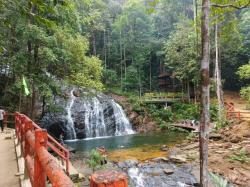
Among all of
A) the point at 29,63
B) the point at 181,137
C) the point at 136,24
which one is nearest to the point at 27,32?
the point at 29,63

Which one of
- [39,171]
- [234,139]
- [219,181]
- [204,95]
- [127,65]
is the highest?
[127,65]

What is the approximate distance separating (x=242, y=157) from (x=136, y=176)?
15.7ft

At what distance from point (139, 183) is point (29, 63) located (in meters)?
7.90

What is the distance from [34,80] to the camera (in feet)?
40.7

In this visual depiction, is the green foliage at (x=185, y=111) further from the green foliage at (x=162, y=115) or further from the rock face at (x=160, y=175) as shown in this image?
the rock face at (x=160, y=175)

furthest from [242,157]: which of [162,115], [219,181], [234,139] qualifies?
[162,115]

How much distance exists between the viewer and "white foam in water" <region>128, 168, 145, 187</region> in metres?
9.65

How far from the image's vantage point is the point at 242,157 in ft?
36.3

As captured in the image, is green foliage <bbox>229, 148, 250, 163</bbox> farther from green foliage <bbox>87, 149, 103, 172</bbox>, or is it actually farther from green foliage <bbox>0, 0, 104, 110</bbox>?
green foliage <bbox>0, 0, 104, 110</bbox>

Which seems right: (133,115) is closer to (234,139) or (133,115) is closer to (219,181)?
(234,139)

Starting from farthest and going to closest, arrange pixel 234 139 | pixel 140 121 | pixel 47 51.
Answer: pixel 140 121, pixel 234 139, pixel 47 51

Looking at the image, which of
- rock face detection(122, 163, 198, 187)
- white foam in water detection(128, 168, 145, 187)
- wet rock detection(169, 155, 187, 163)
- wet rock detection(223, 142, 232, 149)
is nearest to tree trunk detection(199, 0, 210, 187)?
rock face detection(122, 163, 198, 187)

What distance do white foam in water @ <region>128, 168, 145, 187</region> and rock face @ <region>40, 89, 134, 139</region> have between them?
9.78 m

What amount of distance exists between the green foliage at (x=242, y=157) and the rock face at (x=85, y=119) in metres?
12.3
